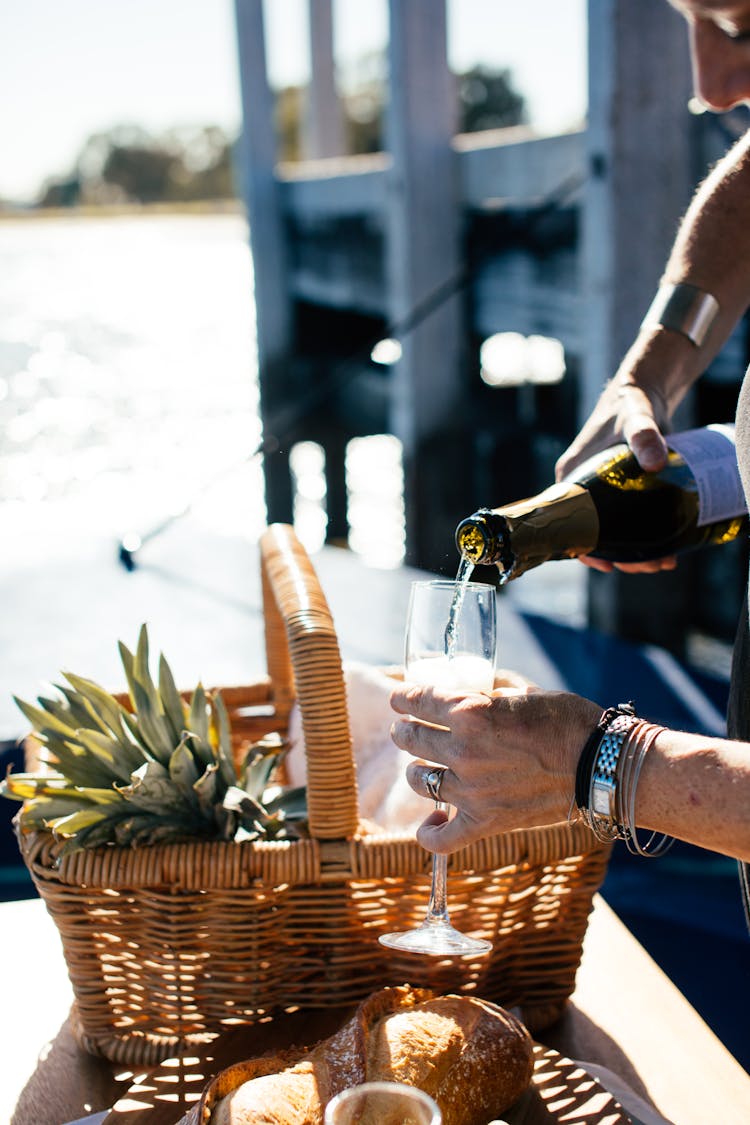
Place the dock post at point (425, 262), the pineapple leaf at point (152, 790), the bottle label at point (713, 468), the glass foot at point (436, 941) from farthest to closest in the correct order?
1. the dock post at point (425, 262)
2. the bottle label at point (713, 468)
3. the pineapple leaf at point (152, 790)
4. the glass foot at point (436, 941)

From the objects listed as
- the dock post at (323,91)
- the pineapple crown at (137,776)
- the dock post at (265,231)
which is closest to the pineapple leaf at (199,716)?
the pineapple crown at (137,776)

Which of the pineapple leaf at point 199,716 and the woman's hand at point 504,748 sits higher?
the woman's hand at point 504,748

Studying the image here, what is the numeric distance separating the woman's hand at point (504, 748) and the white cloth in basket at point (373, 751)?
0.48 metres

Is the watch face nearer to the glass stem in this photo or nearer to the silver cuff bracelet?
the glass stem

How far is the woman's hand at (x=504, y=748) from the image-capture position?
0.93 m

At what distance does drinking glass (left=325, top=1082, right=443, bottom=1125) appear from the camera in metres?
0.81

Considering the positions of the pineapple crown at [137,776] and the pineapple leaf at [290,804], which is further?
the pineapple leaf at [290,804]

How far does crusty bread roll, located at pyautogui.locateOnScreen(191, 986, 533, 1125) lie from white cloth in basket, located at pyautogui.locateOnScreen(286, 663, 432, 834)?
0.41m

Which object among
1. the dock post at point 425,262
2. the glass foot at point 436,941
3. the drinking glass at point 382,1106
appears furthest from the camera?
the dock post at point 425,262

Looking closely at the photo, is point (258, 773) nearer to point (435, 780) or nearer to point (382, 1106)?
point (435, 780)

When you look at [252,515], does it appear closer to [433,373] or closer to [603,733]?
[433,373]

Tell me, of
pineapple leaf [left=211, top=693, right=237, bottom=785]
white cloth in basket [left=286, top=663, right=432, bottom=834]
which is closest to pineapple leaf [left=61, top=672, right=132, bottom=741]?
pineapple leaf [left=211, top=693, right=237, bottom=785]

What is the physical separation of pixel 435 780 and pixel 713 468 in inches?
26.6

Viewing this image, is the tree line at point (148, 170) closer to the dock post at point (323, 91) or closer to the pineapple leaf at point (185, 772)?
the dock post at point (323, 91)
